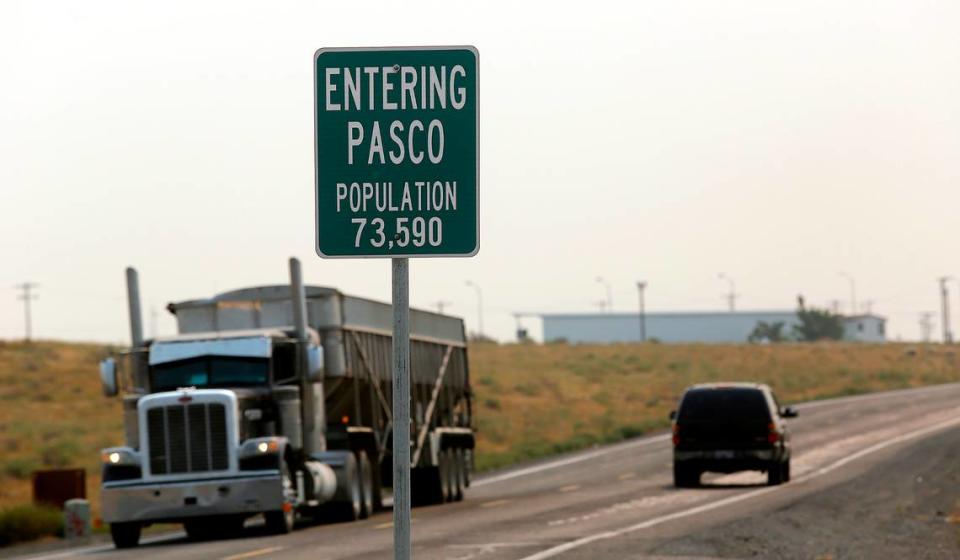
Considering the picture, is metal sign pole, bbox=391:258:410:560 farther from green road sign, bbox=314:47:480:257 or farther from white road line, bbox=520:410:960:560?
white road line, bbox=520:410:960:560

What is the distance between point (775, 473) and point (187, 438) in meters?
13.6

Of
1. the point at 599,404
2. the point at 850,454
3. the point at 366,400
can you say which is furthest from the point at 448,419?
the point at 599,404

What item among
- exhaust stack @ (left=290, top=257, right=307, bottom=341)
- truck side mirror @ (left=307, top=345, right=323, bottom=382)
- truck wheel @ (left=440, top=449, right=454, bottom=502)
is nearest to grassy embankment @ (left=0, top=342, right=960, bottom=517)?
truck wheel @ (left=440, top=449, right=454, bottom=502)

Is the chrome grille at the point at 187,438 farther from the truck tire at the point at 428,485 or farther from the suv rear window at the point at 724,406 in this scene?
the suv rear window at the point at 724,406

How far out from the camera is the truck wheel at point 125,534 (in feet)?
85.0

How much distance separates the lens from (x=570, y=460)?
50438mm

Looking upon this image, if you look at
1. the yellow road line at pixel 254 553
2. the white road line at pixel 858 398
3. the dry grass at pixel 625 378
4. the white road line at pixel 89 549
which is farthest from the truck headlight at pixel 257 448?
the white road line at pixel 858 398

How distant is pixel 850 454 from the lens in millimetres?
47625

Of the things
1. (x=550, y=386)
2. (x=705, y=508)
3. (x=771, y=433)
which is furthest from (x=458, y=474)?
(x=550, y=386)

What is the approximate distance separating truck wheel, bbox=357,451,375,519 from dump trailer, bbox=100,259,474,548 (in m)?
0.03

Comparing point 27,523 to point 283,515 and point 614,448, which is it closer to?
point 283,515

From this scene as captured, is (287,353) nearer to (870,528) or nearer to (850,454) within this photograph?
(870,528)

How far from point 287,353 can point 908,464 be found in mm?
19155

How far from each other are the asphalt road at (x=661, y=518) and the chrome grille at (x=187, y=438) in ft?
3.66
